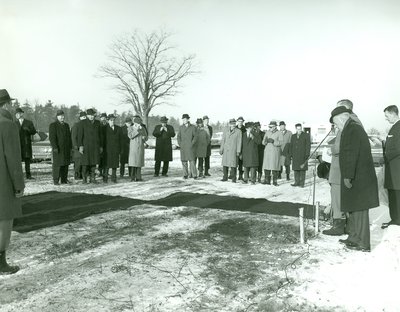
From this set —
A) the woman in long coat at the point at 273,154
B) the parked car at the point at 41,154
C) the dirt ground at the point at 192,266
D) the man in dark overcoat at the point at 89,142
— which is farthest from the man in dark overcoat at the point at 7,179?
the parked car at the point at 41,154

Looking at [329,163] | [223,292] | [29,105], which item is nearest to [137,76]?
[329,163]

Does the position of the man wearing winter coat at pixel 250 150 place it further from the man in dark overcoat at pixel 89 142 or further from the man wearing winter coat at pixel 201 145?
the man in dark overcoat at pixel 89 142

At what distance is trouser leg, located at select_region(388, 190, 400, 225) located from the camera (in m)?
7.03

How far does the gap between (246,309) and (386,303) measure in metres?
1.36

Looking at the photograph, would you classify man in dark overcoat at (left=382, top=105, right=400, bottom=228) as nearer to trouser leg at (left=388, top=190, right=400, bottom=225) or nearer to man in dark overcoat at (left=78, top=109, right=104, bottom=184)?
trouser leg at (left=388, top=190, right=400, bottom=225)

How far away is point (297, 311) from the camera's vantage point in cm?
380

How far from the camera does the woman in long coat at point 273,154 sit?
1256 cm

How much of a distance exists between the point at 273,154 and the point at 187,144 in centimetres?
281

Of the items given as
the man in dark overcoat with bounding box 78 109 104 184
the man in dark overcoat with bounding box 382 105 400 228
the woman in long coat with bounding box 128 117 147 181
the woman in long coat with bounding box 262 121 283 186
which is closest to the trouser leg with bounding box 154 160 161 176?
the woman in long coat with bounding box 128 117 147 181

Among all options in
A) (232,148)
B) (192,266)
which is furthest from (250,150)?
(192,266)

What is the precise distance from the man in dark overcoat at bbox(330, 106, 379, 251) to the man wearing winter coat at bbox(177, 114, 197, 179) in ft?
26.0

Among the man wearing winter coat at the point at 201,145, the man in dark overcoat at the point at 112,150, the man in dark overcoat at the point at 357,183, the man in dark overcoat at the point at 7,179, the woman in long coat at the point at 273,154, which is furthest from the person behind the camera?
the man wearing winter coat at the point at 201,145

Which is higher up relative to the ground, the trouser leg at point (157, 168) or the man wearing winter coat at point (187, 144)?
the man wearing winter coat at point (187, 144)

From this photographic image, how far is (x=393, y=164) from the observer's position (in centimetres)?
721
